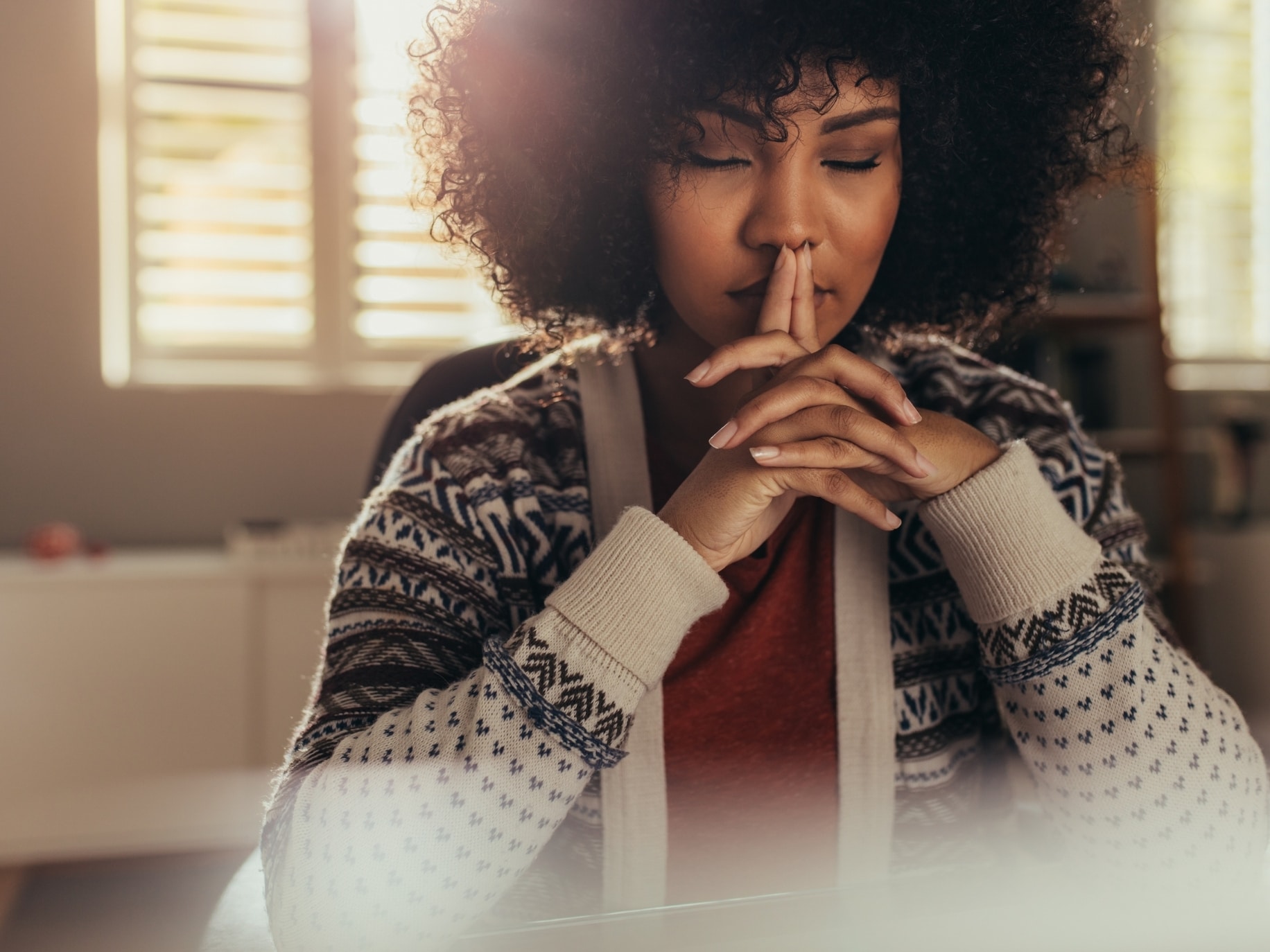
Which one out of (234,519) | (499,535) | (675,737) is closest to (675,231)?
(499,535)

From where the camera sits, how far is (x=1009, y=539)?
0.64m

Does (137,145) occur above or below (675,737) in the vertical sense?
above

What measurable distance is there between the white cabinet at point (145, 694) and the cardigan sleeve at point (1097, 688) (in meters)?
1.66

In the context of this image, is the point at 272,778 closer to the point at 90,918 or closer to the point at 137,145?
the point at 90,918

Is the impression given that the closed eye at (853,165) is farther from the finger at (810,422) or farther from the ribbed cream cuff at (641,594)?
the ribbed cream cuff at (641,594)

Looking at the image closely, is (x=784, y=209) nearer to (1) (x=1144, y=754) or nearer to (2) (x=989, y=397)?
(2) (x=989, y=397)

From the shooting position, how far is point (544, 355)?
102 centimetres

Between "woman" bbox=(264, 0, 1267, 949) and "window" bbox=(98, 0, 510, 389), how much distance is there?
65.9 inches

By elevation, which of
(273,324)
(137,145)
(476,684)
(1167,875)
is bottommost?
(1167,875)

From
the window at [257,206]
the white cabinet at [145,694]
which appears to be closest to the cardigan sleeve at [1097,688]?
the white cabinet at [145,694]

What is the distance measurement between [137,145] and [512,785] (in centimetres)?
226

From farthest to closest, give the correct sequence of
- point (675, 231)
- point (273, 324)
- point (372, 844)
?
1. point (273, 324)
2. point (675, 231)
3. point (372, 844)

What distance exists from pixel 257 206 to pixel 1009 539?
7.29ft

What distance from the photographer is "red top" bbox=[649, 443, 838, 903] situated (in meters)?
0.73
